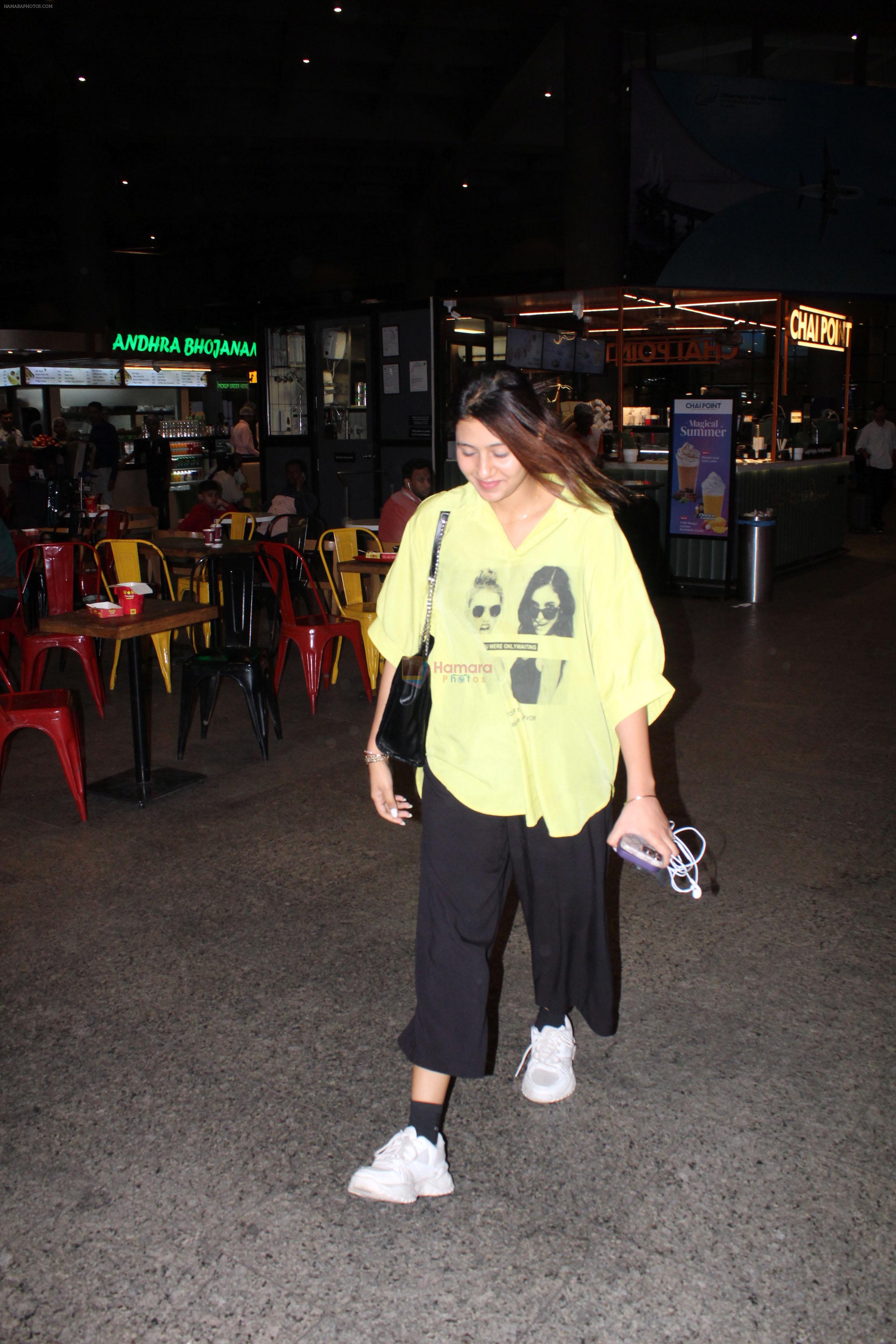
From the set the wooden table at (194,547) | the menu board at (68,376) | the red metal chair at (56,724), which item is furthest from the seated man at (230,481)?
the menu board at (68,376)

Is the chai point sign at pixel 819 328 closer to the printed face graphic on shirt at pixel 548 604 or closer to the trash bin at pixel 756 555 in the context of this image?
the trash bin at pixel 756 555

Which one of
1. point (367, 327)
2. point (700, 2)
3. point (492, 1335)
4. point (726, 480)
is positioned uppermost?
point (700, 2)

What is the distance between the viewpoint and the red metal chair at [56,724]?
4285 mm

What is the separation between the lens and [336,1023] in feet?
9.33

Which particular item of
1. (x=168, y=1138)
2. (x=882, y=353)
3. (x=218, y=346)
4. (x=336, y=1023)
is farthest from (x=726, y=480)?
(x=882, y=353)

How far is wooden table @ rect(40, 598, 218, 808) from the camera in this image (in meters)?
4.48

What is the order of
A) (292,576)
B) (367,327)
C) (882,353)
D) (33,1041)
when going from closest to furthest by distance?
(33,1041)
(292,576)
(367,327)
(882,353)

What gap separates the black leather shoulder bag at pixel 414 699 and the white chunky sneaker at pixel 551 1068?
0.82 m

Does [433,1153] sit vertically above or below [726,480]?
below

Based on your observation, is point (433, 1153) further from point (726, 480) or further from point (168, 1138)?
point (726, 480)

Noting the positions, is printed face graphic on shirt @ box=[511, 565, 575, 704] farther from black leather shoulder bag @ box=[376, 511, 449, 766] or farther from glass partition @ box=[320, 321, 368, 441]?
glass partition @ box=[320, 321, 368, 441]

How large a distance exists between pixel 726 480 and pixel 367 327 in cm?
474

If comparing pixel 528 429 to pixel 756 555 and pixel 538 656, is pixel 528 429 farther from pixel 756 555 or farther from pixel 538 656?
pixel 756 555

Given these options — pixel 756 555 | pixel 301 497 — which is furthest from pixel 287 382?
pixel 756 555
